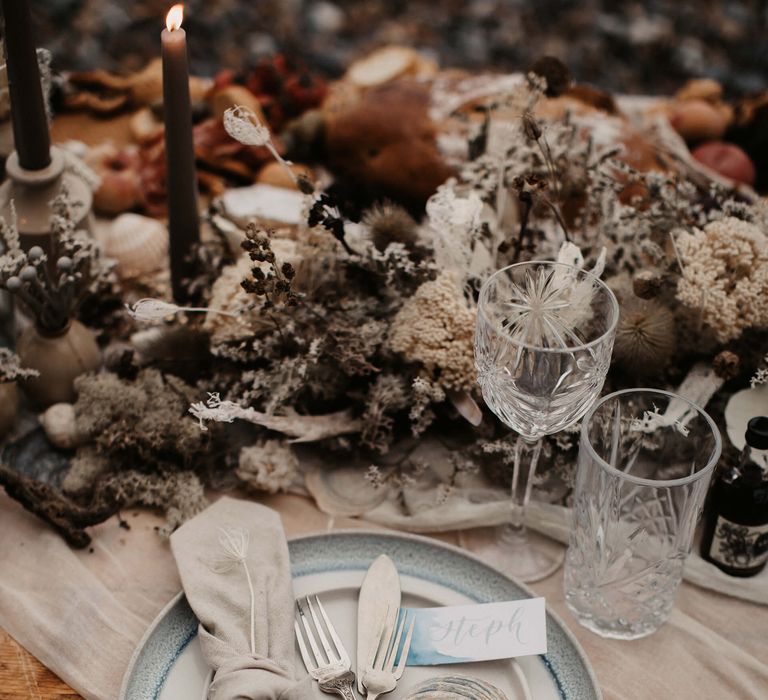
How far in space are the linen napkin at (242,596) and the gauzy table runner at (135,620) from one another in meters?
0.06

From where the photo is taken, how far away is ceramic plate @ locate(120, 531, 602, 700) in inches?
36.6

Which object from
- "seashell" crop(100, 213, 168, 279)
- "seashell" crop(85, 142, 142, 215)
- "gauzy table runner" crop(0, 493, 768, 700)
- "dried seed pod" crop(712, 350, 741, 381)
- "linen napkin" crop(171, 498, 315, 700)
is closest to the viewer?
"linen napkin" crop(171, 498, 315, 700)

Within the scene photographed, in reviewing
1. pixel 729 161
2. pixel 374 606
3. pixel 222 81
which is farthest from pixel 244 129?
pixel 729 161

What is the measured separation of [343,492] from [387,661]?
0.28m

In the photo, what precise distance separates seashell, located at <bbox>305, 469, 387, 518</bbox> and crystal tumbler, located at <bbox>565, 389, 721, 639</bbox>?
0.82 ft

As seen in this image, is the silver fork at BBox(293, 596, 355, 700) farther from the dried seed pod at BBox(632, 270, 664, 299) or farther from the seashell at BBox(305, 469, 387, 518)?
the dried seed pod at BBox(632, 270, 664, 299)

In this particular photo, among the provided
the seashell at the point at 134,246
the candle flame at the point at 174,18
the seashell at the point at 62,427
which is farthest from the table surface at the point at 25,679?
the candle flame at the point at 174,18

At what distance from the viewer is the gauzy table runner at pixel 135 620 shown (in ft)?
3.21

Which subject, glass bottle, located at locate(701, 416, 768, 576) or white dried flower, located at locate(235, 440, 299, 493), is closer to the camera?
glass bottle, located at locate(701, 416, 768, 576)

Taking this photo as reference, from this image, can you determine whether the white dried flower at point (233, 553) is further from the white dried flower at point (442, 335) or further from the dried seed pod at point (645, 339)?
the dried seed pod at point (645, 339)

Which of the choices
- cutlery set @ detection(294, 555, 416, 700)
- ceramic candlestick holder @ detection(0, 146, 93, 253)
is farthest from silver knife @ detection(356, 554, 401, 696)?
ceramic candlestick holder @ detection(0, 146, 93, 253)

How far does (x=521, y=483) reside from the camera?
44.9 inches

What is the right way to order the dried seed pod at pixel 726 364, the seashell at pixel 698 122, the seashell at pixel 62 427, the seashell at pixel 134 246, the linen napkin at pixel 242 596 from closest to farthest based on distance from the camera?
1. the linen napkin at pixel 242 596
2. the dried seed pod at pixel 726 364
3. the seashell at pixel 62 427
4. the seashell at pixel 134 246
5. the seashell at pixel 698 122

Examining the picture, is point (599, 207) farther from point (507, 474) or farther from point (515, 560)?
point (515, 560)
